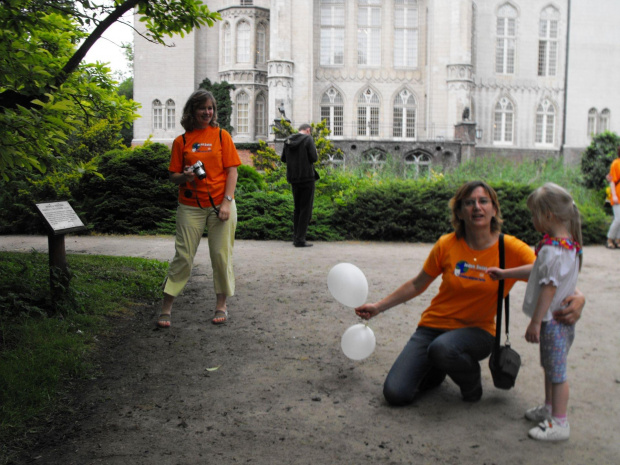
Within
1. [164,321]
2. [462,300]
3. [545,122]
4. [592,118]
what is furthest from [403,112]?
[462,300]

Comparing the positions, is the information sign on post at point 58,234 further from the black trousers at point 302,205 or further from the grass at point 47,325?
the black trousers at point 302,205

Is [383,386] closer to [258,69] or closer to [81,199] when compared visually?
[81,199]

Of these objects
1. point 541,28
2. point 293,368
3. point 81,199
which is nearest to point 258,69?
point 541,28

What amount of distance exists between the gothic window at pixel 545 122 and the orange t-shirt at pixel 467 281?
3820cm

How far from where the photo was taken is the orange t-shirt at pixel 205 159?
5.64 metres

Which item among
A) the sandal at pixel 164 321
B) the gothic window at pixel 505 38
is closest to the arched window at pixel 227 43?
the gothic window at pixel 505 38

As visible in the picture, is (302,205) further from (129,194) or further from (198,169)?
(198,169)

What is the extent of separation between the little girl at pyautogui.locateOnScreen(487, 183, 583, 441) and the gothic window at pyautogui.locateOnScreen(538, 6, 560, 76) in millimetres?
39597

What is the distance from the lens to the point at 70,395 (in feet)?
13.8

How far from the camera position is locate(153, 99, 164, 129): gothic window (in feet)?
126

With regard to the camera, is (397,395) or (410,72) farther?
(410,72)

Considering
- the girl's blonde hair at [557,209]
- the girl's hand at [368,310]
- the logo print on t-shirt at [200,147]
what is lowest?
the girl's hand at [368,310]

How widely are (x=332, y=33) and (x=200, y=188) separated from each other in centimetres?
3390

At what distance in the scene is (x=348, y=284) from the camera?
434 cm
